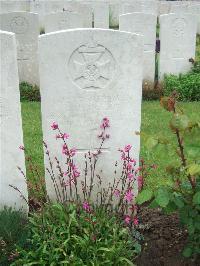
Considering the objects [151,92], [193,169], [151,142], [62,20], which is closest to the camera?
[193,169]

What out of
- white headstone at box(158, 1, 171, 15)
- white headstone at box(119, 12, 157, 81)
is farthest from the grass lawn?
white headstone at box(158, 1, 171, 15)

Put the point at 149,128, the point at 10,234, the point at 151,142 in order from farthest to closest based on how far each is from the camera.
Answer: the point at 149,128
the point at 10,234
the point at 151,142

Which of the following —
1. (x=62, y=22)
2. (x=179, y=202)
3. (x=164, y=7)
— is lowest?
(x=179, y=202)

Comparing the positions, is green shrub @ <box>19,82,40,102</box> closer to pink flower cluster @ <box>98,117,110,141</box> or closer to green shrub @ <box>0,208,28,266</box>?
pink flower cluster @ <box>98,117,110,141</box>

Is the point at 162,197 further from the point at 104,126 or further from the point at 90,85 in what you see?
the point at 90,85

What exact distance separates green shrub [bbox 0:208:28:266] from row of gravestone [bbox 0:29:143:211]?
341mm

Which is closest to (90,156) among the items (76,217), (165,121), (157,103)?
(76,217)

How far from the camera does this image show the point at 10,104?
3.75 meters

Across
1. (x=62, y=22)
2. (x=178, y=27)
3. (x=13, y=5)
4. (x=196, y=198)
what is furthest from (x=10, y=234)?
(x=13, y=5)

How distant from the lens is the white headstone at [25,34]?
907 centimetres

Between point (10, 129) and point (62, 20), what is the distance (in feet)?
21.7

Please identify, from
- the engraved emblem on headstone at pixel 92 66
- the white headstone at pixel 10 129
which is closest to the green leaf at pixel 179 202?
the engraved emblem on headstone at pixel 92 66

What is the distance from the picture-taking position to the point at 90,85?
12.8 ft

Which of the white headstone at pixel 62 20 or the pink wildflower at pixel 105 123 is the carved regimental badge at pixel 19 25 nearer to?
the white headstone at pixel 62 20
